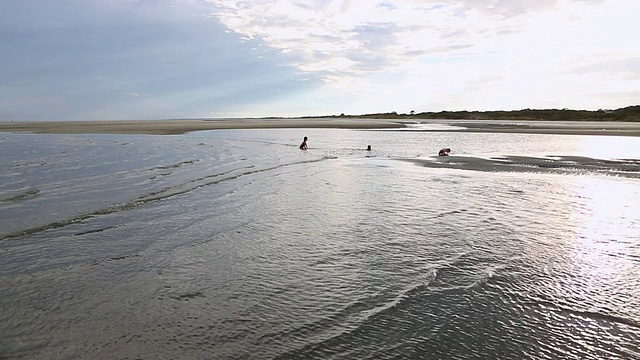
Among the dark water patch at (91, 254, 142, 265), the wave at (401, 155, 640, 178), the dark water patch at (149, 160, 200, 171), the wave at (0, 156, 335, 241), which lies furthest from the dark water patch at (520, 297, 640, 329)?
the dark water patch at (149, 160, 200, 171)

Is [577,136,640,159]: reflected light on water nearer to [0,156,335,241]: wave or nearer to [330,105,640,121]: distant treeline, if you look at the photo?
[0,156,335,241]: wave

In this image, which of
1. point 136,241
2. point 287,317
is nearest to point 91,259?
point 136,241

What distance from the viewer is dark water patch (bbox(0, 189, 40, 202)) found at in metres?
10.5

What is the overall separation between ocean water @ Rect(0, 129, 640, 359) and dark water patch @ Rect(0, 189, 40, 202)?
0.15 meters

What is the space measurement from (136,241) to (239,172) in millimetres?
8951

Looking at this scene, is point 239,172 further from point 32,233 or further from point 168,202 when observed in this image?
point 32,233

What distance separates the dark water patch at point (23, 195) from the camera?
10.5 meters

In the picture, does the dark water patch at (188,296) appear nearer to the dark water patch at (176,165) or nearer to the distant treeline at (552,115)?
the dark water patch at (176,165)

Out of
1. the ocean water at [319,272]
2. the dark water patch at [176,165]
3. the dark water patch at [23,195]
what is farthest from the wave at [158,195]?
the dark water patch at [23,195]

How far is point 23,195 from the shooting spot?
11.0 meters

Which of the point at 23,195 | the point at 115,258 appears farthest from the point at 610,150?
the point at 23,195

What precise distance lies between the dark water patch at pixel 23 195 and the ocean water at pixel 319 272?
151 mm

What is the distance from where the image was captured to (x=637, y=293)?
5.02 meters

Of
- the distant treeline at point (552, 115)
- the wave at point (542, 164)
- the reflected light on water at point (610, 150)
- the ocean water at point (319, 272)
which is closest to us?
the ocean water at point (319, 272)
